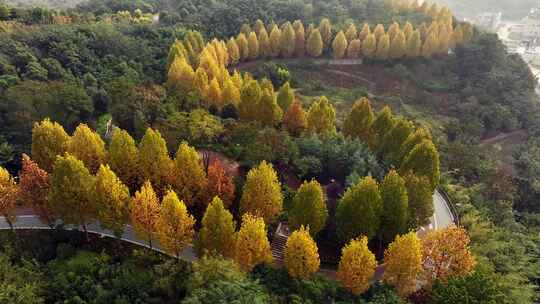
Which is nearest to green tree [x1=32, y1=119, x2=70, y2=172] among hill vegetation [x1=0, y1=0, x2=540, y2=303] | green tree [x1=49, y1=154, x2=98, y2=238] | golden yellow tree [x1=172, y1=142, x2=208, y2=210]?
hill vegetation [x1=0, y1=0, x2=540, y2=303]

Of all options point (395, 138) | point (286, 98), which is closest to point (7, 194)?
point (286, 98)

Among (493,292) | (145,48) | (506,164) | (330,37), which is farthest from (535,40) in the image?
(493,292)

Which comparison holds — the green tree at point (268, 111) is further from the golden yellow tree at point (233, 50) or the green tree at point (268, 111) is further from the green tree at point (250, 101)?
the golden yellow tree at point (233, 50)

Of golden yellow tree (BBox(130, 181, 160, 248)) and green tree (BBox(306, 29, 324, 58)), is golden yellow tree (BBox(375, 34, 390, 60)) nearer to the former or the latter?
green tree (BBox(306, 29, 324, 58))

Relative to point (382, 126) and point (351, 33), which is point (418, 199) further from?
point (351, 33)

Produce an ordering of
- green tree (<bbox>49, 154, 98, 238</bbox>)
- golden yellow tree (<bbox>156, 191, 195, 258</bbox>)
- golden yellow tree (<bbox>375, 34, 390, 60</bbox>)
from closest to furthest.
→ golden yellow tree (<bbox>156, 191, 195, 258</bbox>), green tree (<bbox>49, 154, 98, 238</bbox>), golden yellow tree (<bbox>375, 34, 390, 60</bbox>)

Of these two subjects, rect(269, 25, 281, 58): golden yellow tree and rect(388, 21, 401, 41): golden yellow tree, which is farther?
rect(388, 21, 401, 41): golden yellow tree
